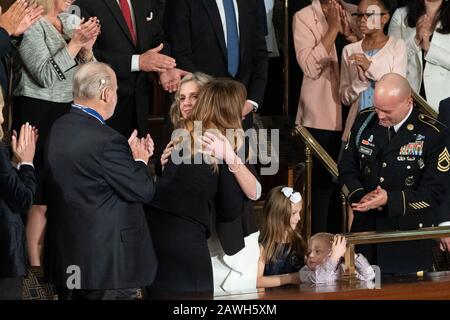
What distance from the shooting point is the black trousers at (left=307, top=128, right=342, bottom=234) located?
30.8 ft

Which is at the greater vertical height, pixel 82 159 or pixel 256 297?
Result: pixel 82 159

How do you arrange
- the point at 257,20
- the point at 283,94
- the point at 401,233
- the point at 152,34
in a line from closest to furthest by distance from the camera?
1. the point at 401,233
2. the point at 152,34
3. the point at 257,20
4. the point at 283,94

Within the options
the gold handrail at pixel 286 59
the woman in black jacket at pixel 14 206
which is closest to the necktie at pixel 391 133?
the woman in black jacket at pixel 14 206

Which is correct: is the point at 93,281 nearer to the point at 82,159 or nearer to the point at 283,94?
the point at 82,159

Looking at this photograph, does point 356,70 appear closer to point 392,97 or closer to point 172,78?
point 172,78

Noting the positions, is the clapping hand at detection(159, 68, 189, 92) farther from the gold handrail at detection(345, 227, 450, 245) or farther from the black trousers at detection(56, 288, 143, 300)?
the black trousers at detection(56, 288, 143, 300)

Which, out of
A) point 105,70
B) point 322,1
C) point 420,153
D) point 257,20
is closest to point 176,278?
point 105,70

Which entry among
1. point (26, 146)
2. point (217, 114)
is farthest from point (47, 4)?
point (217, 114)

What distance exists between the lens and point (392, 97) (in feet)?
24.8

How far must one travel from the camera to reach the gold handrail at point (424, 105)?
29.8 ft

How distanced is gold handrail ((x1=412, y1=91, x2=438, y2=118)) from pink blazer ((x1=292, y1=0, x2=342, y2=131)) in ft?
1.88

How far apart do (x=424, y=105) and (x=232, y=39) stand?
147cm

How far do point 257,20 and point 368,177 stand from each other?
186 centimetres

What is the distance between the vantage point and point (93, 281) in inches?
260
